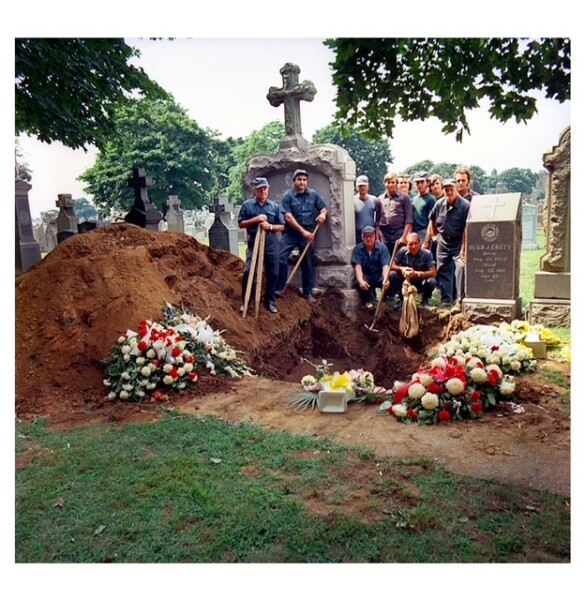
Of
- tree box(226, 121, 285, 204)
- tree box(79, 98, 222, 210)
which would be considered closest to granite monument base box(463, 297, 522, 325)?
tree box(226, 121, 285, 204)

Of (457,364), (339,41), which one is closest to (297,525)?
(457,364)

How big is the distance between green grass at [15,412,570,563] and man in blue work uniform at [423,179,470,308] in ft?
9.99

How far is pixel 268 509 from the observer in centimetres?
258

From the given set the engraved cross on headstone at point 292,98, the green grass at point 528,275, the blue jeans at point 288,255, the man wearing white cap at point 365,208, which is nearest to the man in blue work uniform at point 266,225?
the blue jeans at point 288,255

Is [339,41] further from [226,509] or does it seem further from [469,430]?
[226,509]

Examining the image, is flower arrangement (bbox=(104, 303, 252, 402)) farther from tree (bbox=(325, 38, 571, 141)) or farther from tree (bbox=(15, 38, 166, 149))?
tree (bbox=(325, 38, 571, 141))

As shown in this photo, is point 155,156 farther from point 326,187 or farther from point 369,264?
point 369,264

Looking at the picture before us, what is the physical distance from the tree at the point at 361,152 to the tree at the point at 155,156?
1365 mm

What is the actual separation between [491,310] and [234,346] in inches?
99.5

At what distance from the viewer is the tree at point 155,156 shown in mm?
4695

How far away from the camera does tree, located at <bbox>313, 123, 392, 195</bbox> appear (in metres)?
5.85

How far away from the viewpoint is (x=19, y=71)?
3492 mm

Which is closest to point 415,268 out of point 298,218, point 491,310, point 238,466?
point 491,310

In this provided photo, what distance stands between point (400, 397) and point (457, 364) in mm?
454
